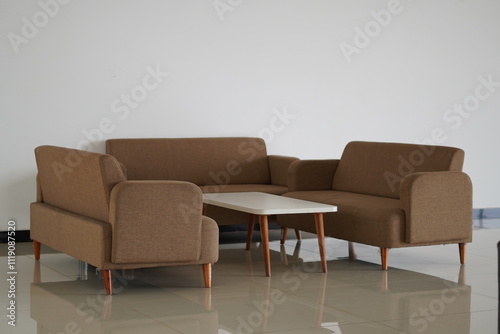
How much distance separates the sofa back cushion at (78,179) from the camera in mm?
4496

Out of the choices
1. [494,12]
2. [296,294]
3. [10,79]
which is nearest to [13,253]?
[10,79]

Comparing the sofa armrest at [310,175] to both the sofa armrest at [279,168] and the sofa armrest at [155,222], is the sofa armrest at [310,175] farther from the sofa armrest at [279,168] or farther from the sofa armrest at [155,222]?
the sofa armrest at [155,222]

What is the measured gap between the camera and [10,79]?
6.36m

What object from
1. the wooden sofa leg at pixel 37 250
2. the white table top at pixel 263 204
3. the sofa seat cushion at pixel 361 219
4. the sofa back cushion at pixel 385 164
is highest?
the sofa back cushion at pixel 385 164

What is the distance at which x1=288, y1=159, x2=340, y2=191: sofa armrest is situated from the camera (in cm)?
644

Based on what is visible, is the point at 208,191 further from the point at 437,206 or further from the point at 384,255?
the point at 437,206

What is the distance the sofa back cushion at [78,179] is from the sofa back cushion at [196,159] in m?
1.13

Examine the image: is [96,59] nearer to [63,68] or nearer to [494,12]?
[63,68]

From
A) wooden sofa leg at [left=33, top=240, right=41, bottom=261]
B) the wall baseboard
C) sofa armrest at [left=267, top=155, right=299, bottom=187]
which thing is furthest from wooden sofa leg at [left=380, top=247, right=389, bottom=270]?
the wall baseboard

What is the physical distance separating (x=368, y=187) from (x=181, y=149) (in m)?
1.68

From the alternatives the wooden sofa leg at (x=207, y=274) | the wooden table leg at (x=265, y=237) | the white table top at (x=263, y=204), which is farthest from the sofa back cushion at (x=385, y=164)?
the wooden sofa leg at (x=207, y=274)

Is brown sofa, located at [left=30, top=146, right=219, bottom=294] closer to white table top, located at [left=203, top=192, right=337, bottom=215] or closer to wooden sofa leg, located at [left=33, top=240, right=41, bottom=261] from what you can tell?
white table top, located at [left=203, top=192, right=337, bottom=215]

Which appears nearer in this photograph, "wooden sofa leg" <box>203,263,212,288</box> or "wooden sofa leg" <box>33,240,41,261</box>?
"wooden sofa leg" <box>203,263,212,288</box>

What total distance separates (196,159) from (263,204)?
170 cm
